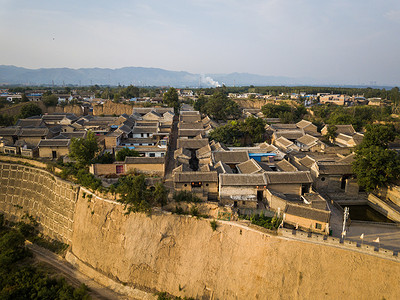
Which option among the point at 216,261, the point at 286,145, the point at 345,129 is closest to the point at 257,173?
the point at 216,261

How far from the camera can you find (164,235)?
13.3m

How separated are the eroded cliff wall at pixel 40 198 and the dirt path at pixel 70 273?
1054 mm

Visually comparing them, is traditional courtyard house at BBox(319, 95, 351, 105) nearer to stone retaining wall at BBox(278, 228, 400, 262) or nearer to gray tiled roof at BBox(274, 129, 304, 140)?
gray tiled roof at BBox(274, 129, 304, 140)

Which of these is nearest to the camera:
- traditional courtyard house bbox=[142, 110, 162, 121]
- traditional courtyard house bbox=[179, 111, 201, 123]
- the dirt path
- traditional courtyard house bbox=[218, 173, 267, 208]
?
the dirt path

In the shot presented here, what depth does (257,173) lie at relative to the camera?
51.7 feet

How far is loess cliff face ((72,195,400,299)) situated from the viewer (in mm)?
10375

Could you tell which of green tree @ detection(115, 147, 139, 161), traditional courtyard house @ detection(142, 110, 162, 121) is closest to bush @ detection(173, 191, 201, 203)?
green tree @ detection(115, 147, 139, 161)

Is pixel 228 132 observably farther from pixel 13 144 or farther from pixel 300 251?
pixel 13 144

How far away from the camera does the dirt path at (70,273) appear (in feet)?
42.7

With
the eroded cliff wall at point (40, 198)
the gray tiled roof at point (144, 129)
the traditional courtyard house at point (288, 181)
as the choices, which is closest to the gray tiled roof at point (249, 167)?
the traditional courtyard house at point (288, 181)

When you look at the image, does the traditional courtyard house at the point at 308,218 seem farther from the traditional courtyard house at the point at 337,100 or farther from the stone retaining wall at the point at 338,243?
the traditional courtyard house at the point at 337,100

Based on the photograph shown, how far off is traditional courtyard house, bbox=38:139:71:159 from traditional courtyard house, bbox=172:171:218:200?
1057 centimetres

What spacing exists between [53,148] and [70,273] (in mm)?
10166

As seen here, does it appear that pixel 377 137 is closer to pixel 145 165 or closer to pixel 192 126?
pixel 145 165
